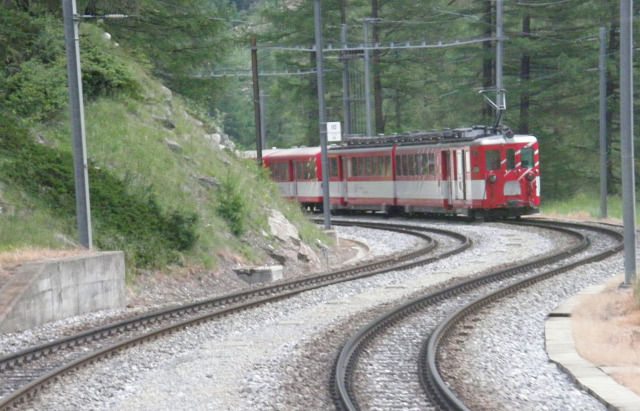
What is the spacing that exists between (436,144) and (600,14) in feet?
45.8

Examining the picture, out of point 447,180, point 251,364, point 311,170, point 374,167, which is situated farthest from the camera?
point 311,170

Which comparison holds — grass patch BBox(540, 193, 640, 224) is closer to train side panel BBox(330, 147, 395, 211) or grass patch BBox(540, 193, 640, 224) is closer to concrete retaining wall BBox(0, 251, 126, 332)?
train side panel BBox(330, 147, 395, 211)

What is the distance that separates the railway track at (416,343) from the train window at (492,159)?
12031 mm

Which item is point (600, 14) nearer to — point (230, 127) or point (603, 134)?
point (603, 134)

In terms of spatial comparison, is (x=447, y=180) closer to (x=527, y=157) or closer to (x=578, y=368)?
(x=527, y=157)

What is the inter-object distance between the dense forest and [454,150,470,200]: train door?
377cm

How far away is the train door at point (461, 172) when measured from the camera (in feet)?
120

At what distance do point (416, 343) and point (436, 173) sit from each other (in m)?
24.5

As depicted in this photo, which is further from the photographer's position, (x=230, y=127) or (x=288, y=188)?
(x=230, y=127)

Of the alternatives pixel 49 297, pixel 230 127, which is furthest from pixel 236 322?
pixel 230 127

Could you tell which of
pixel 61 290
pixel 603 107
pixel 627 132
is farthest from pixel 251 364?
pixel 603 107

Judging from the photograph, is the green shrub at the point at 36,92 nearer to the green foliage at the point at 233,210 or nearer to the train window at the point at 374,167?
the green foliage at the point at 233,210

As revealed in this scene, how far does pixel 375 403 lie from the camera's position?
10.5 meters

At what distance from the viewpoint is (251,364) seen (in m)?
12.9
